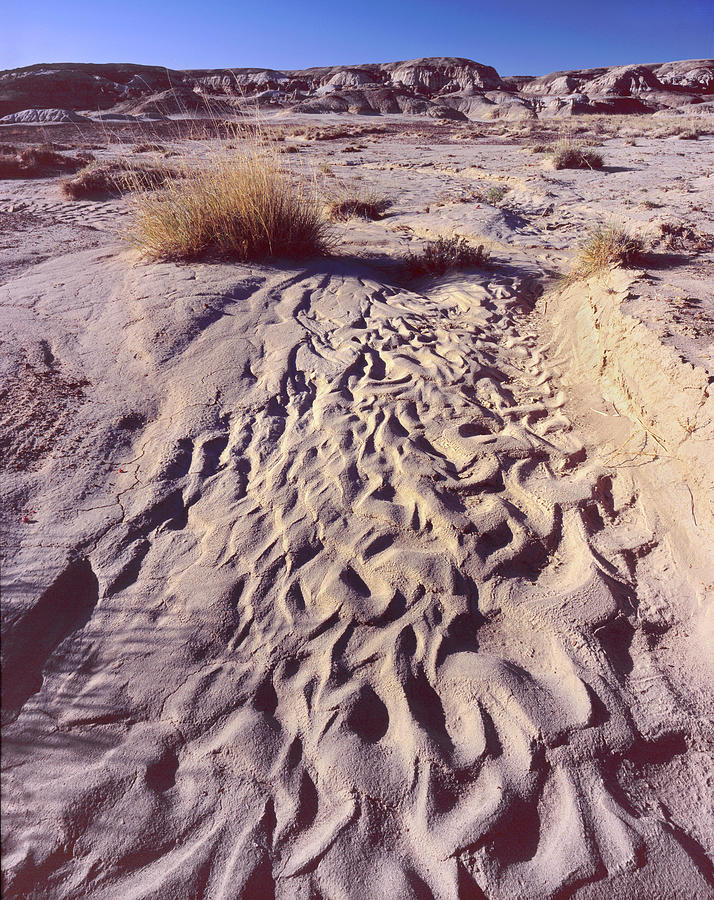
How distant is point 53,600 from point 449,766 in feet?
5.14

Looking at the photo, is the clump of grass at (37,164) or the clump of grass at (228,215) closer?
the clump of grass at (228,215)

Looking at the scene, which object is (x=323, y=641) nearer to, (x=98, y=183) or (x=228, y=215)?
(x=228, y=215)

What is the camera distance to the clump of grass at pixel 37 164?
947 centimetres

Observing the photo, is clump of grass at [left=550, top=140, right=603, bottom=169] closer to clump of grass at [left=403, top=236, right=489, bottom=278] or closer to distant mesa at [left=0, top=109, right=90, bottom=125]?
clump of grass at [left=403, top=236, right=489, bottom=278]

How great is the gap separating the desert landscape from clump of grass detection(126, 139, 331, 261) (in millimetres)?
29

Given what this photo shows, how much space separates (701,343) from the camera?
299cm

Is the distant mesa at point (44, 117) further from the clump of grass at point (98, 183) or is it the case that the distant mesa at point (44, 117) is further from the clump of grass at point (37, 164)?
the clump of grass at point (98, 183)

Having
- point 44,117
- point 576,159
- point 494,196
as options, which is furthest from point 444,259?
point 44,117

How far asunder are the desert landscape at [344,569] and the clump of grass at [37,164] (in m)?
6.69

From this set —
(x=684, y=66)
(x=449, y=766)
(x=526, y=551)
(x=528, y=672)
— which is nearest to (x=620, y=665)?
(x=528, y=672)

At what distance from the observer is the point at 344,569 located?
2121mm

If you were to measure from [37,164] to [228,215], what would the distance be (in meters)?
8.52

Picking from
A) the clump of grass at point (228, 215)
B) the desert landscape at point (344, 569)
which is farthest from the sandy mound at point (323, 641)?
the clump of grass at point (228, 215)

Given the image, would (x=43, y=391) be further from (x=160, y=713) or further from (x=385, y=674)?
(x=385, y=674)
